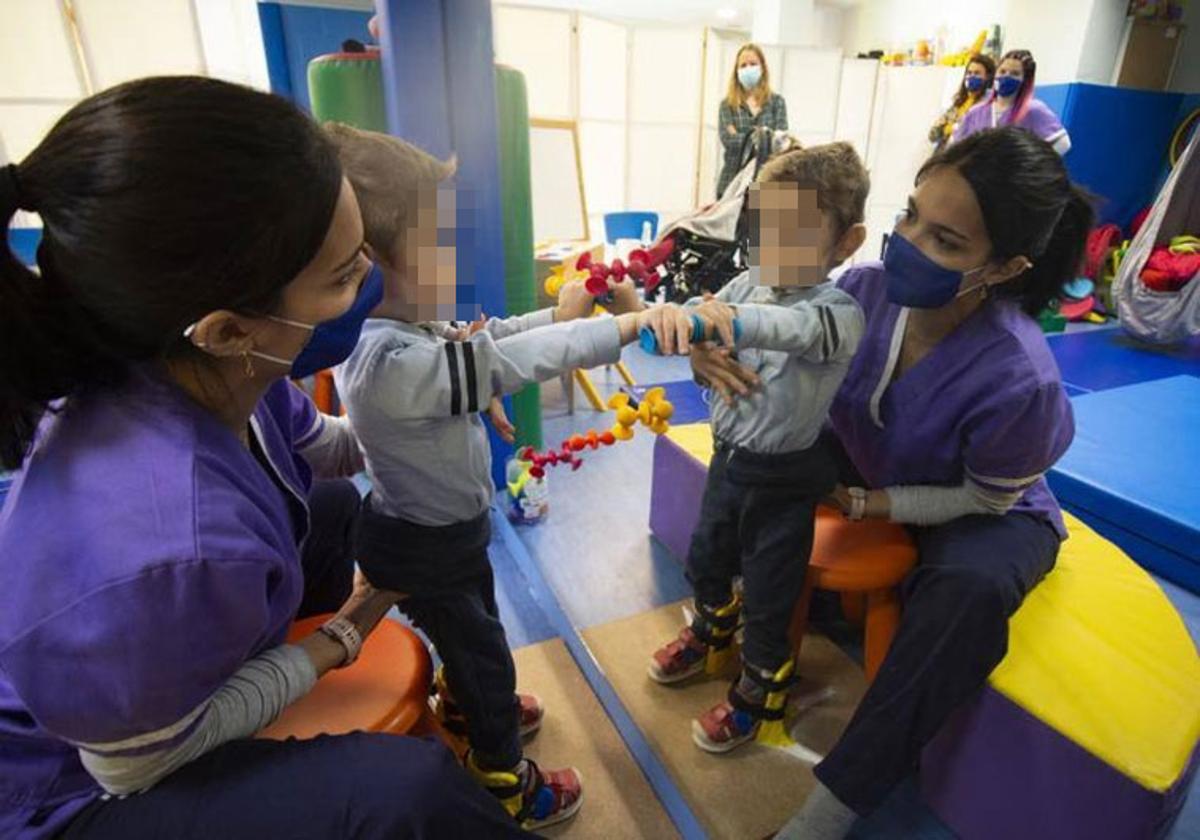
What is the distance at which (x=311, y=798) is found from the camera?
693mm

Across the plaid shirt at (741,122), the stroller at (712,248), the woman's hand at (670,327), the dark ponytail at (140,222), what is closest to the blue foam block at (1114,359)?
the stroller at (712,248)

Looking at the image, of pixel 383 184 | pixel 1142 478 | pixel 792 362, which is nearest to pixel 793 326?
pixel 792 362

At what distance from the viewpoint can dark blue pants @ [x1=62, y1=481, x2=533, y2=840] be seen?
0.66m

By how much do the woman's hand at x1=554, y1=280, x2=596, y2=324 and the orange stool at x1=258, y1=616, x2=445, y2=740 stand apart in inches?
24.7

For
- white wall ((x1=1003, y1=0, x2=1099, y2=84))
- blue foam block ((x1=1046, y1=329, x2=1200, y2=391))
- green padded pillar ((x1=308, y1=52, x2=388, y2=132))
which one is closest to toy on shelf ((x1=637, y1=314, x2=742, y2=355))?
green padded pillar ((x1=308, y1=52, x2=388, y2=132))

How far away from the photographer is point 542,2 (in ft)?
22.7

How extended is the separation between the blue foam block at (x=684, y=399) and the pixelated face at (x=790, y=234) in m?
1.64

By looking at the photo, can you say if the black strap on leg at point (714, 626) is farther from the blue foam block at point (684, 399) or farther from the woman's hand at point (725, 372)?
the blue foam block at point (684, 399)

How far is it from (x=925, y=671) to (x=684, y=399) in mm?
2198

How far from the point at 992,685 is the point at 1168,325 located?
4230mm

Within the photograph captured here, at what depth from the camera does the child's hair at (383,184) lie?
944 millimetres

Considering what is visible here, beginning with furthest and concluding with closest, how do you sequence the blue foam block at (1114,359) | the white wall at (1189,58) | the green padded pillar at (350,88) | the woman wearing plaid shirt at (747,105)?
the white wall at (1189,58), the woman wearing plaid shirt at (747,105), the blue foam block at (1114,359), the green padded pillar at (350,88)

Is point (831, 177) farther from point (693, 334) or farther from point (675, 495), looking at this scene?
point (675, 495)

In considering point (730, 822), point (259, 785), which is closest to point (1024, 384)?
point (730, 822)
